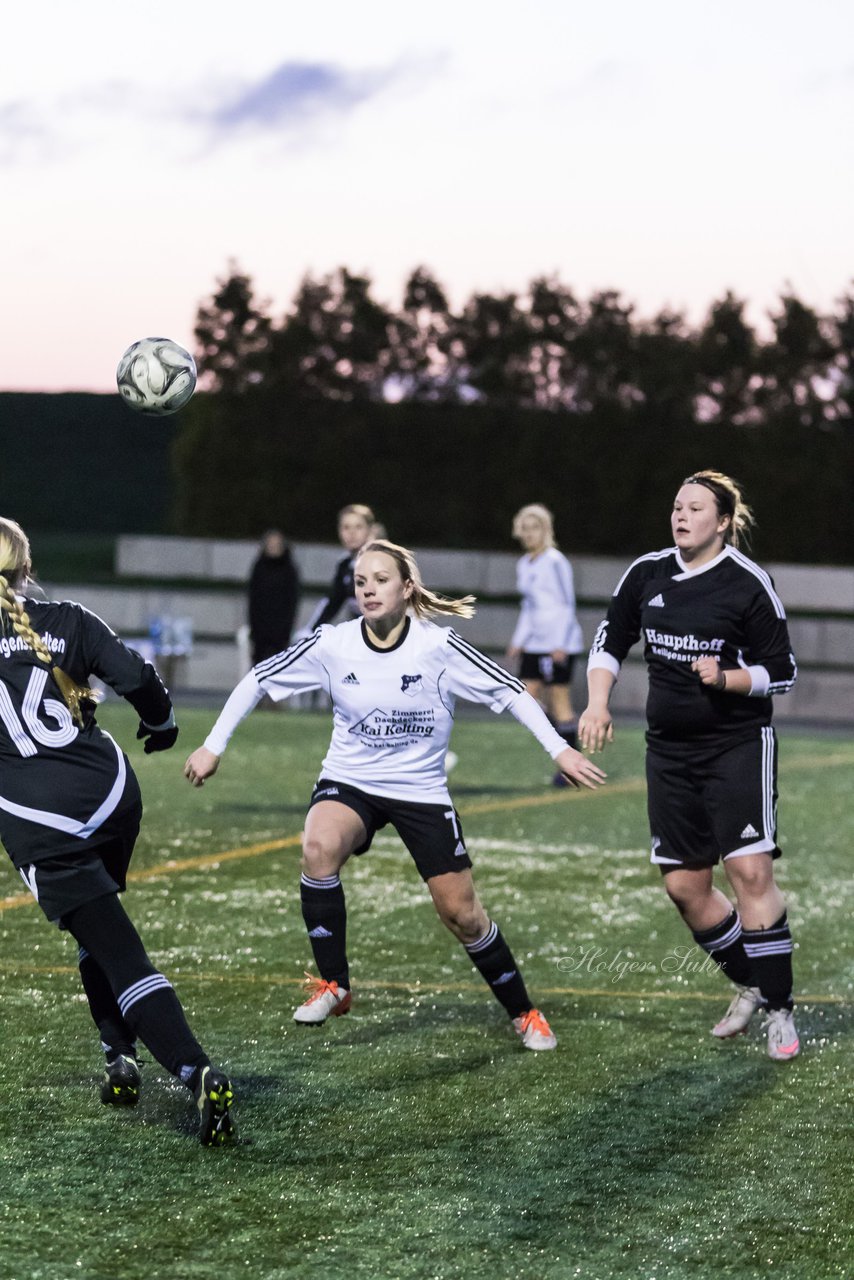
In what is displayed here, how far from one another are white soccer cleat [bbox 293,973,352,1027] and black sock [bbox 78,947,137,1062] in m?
1.04

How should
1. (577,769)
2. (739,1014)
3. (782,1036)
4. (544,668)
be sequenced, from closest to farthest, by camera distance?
(577,769)
(782,1036)
(739,1014)
(544,668)

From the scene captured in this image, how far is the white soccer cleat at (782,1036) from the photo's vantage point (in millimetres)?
5875

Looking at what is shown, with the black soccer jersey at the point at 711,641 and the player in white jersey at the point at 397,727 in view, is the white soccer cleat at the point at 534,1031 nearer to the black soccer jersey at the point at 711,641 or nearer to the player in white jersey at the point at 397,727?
the player in white jersey at the point at 397,727

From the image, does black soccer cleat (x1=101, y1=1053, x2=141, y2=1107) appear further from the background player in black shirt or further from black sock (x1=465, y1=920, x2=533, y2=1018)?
the background player in black shirt

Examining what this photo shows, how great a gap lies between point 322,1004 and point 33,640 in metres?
2.05

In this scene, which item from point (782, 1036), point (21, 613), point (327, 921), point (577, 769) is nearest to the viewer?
point (21, 613)

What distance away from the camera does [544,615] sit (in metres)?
13.7

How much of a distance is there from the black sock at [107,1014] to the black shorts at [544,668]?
8.94m

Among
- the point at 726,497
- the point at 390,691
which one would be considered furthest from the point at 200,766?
the point at 726,497

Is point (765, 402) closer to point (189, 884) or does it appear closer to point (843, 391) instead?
point (843, 391)

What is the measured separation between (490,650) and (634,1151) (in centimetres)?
2459

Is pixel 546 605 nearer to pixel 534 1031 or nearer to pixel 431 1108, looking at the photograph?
pixel 534 1031

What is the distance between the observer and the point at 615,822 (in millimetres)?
12336

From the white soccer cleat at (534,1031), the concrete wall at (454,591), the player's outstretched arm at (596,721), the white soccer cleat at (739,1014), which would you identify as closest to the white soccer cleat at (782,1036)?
the white soccer cleat at (739,1014)
